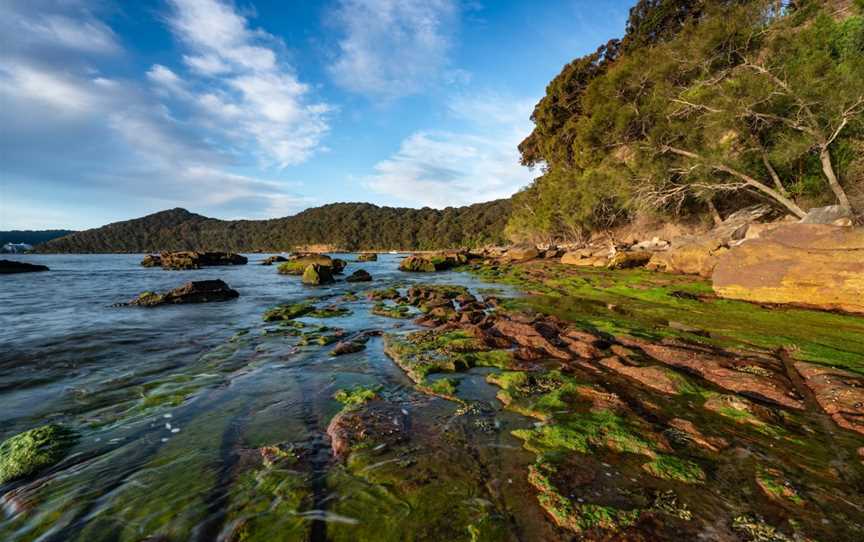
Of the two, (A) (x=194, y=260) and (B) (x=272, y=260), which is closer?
(A) (x=194, y=260)

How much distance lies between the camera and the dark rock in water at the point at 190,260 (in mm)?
49275

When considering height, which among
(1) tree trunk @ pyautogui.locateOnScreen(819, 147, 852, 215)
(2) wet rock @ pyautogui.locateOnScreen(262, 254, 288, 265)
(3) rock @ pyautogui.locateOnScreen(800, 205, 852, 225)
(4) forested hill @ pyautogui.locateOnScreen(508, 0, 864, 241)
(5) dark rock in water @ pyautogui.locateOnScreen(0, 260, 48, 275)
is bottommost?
(2) wet rock @ pyautogui.locateOnScreen(262, 254, 288, 265)

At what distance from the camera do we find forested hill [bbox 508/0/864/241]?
1609 centimetres

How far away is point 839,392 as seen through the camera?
500 cm

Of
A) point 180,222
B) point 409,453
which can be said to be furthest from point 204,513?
point 180,222

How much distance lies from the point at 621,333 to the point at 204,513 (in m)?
9.00

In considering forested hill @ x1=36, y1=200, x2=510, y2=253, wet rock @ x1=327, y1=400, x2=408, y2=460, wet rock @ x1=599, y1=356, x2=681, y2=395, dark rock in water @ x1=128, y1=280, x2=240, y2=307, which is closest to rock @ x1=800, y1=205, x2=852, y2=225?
wet rock @ x1=599, y1=356, x2=681, y2=395

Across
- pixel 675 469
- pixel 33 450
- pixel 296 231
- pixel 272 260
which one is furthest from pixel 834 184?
pixel 296 231

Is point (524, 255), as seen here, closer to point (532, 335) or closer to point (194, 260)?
point (532, 335)

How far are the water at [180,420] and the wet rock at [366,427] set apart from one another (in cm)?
19

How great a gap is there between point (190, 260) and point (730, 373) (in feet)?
204

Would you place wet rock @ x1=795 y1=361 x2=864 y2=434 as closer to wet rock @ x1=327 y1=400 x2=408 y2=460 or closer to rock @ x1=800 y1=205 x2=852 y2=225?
wet rock @ x1=327 y1=400 x2=408 y2=460

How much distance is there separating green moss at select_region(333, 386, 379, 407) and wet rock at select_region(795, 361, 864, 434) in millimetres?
6580

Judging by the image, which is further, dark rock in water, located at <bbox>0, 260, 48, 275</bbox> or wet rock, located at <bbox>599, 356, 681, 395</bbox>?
dark rock in water, located at <bbox>0, 260, 48, 275</bbox>
